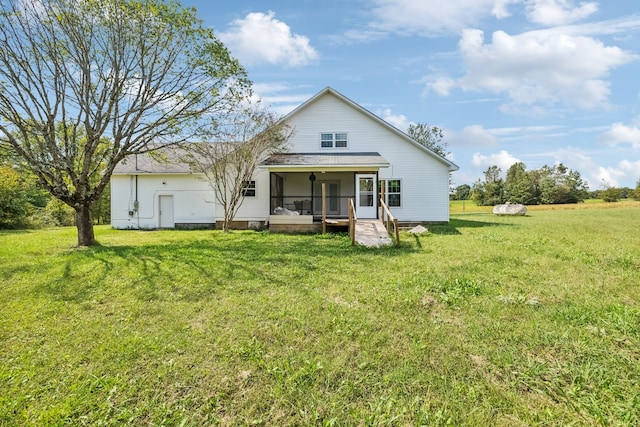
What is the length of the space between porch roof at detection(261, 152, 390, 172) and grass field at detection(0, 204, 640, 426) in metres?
7.76

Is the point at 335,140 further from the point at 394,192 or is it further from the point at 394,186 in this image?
the point at 394,192

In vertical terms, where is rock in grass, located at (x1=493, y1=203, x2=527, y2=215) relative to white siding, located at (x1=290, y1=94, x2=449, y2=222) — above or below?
below

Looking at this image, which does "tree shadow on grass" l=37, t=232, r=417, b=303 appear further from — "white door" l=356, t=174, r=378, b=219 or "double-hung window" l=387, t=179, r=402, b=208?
"double-hung window" l=387, t=179, r=402, b=208

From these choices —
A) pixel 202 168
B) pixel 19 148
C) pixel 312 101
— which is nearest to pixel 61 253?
pixel 19 148

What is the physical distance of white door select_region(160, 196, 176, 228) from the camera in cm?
1888

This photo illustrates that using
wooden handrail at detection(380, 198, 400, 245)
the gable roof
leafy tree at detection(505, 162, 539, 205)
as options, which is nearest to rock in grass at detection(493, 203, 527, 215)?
the gable roof

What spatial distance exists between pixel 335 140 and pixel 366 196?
3883mm

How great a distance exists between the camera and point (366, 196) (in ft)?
52.5

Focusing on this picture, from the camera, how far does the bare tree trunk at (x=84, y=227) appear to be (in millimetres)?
11172

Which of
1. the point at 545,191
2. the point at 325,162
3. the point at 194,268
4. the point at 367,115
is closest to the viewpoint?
the point at 194,268

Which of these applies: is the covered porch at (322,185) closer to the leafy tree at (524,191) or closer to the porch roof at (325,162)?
the porch roof at (325,162)

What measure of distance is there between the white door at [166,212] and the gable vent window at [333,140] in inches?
344

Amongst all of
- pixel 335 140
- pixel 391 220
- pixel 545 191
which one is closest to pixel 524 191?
pixel 545 191

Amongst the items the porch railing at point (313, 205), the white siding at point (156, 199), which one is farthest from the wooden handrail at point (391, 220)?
the white siding at point (156, 199)
